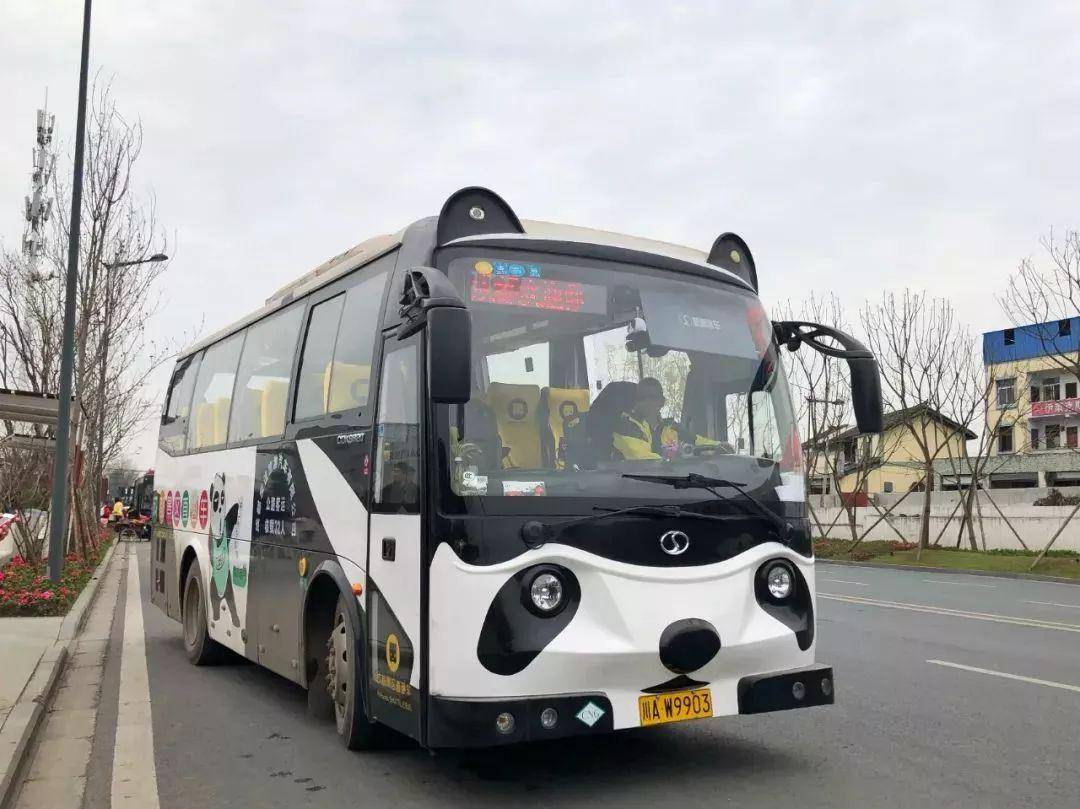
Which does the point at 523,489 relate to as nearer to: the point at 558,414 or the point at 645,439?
the point at 558,414

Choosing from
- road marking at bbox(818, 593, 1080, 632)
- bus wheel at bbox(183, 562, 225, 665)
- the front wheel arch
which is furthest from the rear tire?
road marking at bbox(818, 593, 1080, 632)

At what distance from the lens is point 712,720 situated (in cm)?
734

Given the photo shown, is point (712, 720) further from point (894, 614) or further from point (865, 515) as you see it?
point (865, 515)

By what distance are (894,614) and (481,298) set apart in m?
10.5

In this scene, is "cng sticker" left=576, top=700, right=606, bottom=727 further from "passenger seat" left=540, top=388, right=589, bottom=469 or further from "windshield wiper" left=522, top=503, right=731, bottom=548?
"passenger seat" left=540, top=388, right=589, bottom=469

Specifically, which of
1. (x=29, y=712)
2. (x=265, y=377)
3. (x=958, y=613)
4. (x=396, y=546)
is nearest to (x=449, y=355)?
(x=396, y=546)

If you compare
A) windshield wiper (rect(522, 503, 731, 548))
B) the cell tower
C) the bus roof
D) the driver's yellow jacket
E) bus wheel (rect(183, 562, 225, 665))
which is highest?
the cell tower

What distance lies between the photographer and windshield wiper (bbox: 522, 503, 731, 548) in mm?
5164

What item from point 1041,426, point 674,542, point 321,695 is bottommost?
point 321,695

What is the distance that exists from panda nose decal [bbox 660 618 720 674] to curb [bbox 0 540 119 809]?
3.39 m

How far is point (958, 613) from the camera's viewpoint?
14469 mm

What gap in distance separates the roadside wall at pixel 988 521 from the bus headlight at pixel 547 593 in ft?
93.1

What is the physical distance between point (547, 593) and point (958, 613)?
11.0m

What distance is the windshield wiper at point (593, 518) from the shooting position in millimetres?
5164
